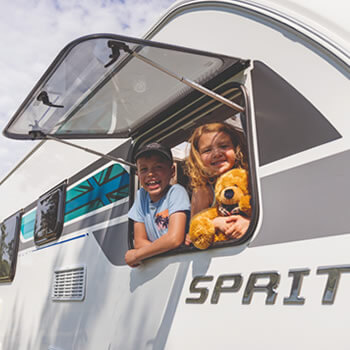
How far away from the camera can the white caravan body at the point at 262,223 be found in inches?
61.3

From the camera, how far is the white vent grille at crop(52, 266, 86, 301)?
10.1 feet

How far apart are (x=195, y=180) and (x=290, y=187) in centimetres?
78

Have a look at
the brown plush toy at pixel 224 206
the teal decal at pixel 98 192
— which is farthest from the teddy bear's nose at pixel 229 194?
the teal decal at pixel 98 192

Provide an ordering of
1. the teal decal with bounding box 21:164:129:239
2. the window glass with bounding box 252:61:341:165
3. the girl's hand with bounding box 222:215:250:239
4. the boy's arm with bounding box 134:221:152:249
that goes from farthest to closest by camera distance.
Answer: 1. the teal decal with bounding box 21:164:129:239
2. the boy's arm with bounding box 134:221:152:249
3. the girl's hand with bounding box 222:215:250:239
4. the window glass with bounding box 252:61:341:165

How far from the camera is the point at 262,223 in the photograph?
1829 mm

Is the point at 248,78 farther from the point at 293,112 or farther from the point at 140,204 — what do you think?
the point at 140,204

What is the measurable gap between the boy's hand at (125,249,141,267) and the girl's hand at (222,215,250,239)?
2.32 feet

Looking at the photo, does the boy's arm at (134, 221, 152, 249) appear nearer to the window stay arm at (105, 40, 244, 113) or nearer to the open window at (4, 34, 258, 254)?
the open window at (4, 34, 258, 254)

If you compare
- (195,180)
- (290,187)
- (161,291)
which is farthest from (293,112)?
(161,291)

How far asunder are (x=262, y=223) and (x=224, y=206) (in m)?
0.35

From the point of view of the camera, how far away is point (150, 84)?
2.57m

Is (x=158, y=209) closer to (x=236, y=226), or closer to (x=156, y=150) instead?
(x=156, y=150)

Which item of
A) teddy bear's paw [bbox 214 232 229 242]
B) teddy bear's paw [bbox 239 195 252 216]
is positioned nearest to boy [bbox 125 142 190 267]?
teddy bear's paw [bbox 214 232 229 242]

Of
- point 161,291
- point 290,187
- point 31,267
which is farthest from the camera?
point 31,267
